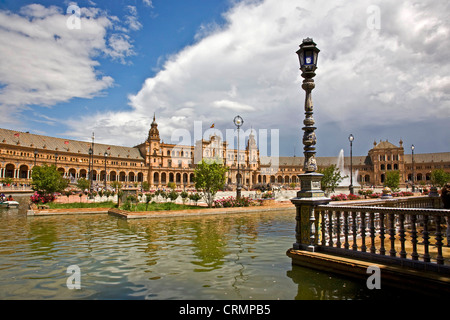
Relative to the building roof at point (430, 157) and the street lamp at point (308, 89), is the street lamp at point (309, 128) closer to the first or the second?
the street lamp at point (308, 89)

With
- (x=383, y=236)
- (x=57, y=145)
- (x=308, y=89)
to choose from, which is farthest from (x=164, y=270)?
(x=57, y=145)

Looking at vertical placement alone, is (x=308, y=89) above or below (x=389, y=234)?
above

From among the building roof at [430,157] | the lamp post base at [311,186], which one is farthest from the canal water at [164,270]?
the building roof at [430,157]

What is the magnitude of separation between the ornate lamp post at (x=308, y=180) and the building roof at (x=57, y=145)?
8598 cm

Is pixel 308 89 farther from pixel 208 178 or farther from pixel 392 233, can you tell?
pixel 208 178

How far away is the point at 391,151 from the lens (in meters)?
121

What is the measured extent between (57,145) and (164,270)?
9405cm

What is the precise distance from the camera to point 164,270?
699cm

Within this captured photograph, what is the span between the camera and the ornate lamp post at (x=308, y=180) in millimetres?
6973

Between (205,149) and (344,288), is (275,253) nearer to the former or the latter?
(344,288)

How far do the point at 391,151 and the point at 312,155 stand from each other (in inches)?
5250

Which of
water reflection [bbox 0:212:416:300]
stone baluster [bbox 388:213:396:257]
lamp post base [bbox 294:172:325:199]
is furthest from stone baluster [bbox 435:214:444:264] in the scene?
lamp post base [bbox 294:172:325:199]
